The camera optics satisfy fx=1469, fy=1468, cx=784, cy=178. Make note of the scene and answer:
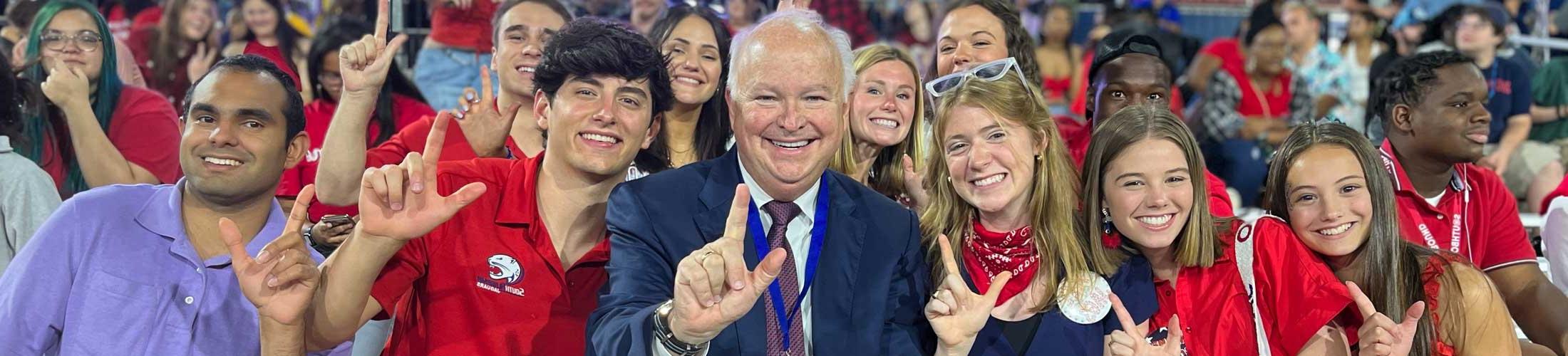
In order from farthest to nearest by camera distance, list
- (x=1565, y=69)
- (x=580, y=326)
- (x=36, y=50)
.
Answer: (x=1565, y=69) < (x=36, y=50) < (x=580, y=326)

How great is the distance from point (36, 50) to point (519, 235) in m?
3.09

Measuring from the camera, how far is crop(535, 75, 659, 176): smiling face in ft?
10.9

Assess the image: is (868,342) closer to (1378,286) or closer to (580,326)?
(580,326)

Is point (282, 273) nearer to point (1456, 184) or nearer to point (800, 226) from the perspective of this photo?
point (800, 226)

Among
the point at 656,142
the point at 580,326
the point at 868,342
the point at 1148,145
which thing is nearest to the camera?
the point at 868,342

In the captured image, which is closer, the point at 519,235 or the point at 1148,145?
the point at 519,235

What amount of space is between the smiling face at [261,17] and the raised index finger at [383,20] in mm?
5374

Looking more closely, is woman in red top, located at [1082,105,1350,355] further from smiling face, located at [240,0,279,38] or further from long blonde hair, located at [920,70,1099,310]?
smiling face, located at [240,0,279,38]

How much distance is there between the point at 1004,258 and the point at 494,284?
1.19 meters

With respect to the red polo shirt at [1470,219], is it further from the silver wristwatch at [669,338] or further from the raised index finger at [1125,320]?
the silver wristwatch at [669,338]

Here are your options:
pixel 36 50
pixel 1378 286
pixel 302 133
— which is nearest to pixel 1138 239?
pixel 1378 286

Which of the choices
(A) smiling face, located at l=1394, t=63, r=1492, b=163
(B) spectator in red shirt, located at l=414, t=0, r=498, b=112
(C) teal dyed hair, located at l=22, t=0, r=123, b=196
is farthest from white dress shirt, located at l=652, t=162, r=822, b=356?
(B) spectator in red shirt, located at l=414, t=0, r=498, b=112

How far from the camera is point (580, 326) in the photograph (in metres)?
3.33

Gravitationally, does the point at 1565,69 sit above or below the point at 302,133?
below
